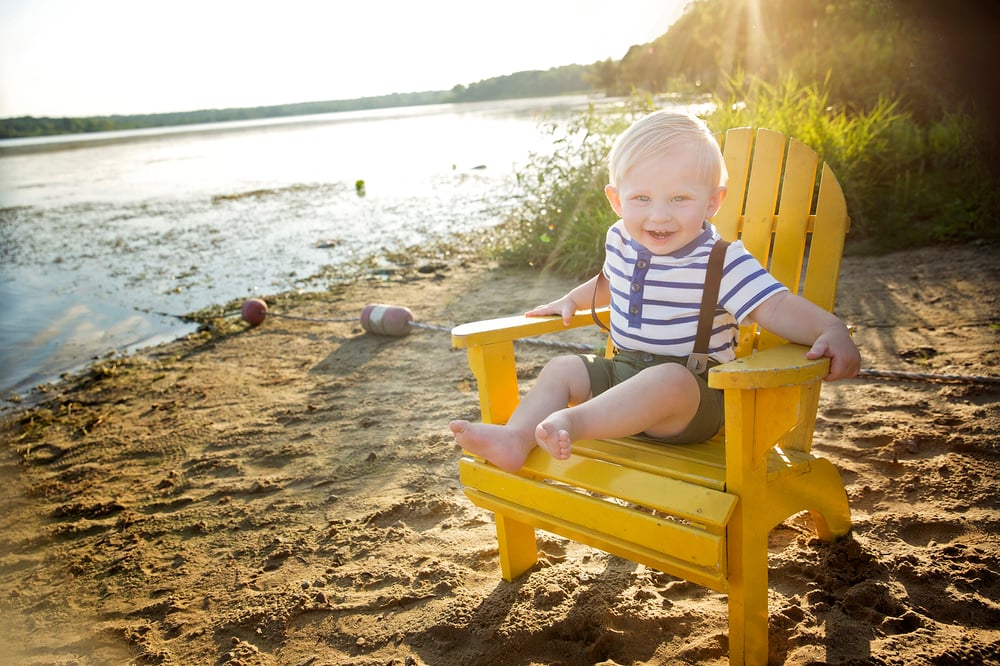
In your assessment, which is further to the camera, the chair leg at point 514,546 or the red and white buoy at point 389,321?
the red and white buoy at point 389,321

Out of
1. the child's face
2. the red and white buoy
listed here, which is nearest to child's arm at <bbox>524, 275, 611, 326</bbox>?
the child's face

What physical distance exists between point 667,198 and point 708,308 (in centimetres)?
32

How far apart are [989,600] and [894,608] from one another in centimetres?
25

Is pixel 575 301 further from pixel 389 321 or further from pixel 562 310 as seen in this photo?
pixel 389 321

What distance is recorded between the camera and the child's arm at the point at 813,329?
163cm

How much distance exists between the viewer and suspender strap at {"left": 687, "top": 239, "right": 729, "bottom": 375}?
75.7 inches

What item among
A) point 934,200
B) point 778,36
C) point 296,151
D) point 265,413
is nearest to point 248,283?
point 265,413

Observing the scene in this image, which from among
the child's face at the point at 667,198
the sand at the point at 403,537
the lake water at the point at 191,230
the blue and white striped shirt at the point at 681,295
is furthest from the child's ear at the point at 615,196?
the lake water at the point at 191,230

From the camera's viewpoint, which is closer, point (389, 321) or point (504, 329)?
point (504, 329)

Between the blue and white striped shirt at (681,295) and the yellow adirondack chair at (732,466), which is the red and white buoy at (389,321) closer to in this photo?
the yellow adirondack chair at (732,466)

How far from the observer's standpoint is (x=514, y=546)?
220cm

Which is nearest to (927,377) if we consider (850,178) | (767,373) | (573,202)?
(767,373)

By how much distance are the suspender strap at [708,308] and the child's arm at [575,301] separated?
1.39ft

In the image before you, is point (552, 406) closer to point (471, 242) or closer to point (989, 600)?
point (989, 600)
